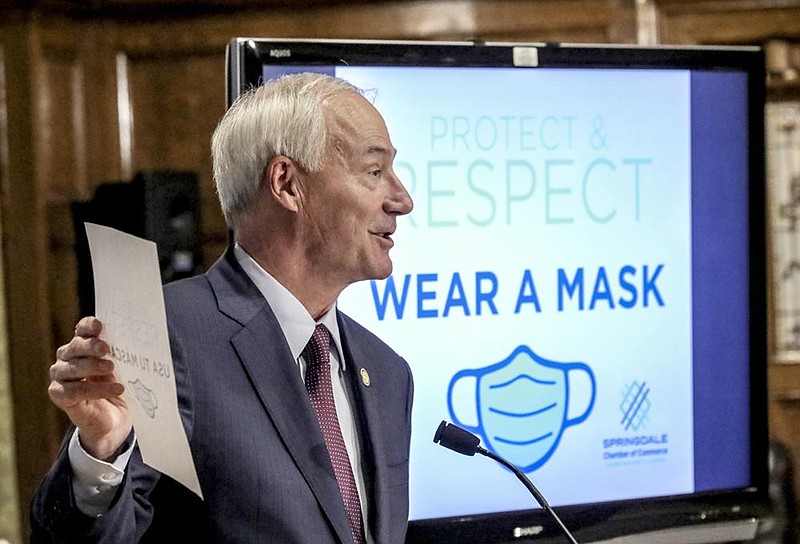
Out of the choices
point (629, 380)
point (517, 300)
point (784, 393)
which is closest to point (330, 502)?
point (517, 300)

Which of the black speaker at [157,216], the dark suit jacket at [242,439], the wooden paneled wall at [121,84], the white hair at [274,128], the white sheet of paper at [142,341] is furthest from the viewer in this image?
the wooden paneled wall at [121,84]

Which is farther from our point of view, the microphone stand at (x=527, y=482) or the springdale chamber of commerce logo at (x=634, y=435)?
the springdale chamber of commerce logo at (x=634, y=435)

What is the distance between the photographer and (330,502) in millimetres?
1579

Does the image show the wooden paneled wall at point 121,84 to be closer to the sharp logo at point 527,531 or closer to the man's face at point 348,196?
the sharp logo at point 527,531

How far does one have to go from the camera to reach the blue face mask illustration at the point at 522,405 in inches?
82.4

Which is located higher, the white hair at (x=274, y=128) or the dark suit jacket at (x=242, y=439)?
the white hair at (x=274, y=128)

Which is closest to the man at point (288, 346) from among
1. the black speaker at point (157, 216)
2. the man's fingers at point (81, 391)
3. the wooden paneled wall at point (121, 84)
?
the man's fingers at point (81, 391)

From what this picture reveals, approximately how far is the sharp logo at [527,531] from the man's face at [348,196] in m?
0.63

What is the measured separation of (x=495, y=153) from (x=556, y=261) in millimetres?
236

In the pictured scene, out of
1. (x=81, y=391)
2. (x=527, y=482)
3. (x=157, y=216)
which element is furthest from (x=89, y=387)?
(x=157, y=216)

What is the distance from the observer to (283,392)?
161cm

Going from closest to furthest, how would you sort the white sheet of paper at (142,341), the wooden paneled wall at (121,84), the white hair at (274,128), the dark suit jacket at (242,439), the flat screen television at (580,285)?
the white sheet of paper at (142,341), the dark suit jacket at (242,439), the white hair at (274,128), the flat screen television at (580,285), the wooden paneled wall at (121,84)

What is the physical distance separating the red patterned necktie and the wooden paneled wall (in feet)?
8.79

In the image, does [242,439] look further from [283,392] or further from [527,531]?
[527,531]
